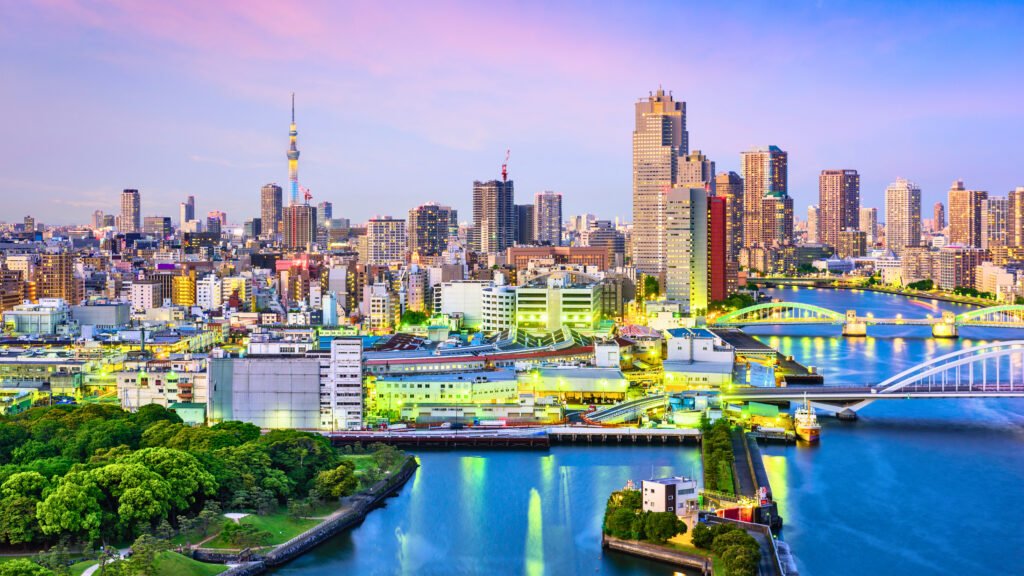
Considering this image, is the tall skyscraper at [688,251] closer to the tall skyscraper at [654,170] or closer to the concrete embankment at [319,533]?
the tall skyscraper at [654,170]

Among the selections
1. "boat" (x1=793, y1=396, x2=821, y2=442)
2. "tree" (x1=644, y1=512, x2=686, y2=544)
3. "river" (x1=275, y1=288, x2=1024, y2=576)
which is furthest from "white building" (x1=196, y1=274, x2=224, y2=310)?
"tree" (x1=644, y1=512, x2=686, y2=544)

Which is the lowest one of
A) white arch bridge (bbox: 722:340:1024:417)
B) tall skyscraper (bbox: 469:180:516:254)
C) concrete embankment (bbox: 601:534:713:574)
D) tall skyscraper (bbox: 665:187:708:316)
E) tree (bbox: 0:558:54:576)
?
concrete embankment (bbox: 601:534:713:574)

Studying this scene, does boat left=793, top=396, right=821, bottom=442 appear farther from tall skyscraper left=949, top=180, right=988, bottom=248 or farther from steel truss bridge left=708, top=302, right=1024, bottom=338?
tall skyscraper left=949, top=180, right=988, bottom=248

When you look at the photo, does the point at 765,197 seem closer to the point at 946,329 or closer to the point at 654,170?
the point at 654,170

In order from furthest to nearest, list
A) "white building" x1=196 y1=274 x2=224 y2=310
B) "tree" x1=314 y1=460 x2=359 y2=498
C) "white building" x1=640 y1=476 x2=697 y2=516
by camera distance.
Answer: "white building" x1=196 y1=274 x2=224 y2=310, "tree" x1=314 y1=460 x2=359 y2=498, "white building" x1=640 y1=476 x2=697 y2=516

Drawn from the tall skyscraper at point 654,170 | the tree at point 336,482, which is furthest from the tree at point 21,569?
the tall skyscraper at point 654,170

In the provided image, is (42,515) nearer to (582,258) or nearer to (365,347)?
(365,347)

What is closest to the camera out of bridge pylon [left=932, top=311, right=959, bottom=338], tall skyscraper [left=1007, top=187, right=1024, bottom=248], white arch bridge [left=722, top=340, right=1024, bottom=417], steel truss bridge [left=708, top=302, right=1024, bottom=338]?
white arch bridge [left=722, top=340, right=1024, bottom=417]
